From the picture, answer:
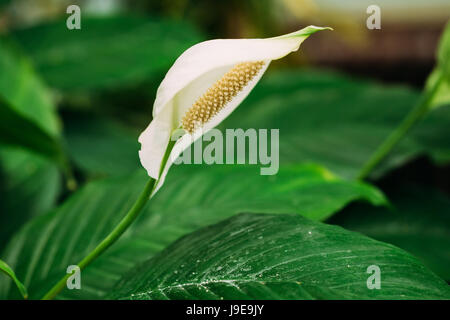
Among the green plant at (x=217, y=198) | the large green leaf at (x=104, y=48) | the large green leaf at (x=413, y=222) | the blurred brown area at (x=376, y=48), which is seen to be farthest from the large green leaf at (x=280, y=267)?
the blurred brown area at (x=376, y=48)

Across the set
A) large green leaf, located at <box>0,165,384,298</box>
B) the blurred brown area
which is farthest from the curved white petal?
the blurred brown area

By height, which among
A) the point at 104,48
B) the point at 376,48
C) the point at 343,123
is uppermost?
the point at 376,48

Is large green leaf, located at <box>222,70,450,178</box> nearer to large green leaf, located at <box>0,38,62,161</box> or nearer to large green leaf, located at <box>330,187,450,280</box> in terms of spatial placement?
large green leaf, located at <box>330,187,450,280</box>

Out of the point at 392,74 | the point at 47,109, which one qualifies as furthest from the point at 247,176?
the point at 392,74

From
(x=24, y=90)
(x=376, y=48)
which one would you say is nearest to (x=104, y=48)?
(x=24, y=90)

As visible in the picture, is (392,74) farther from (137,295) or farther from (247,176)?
(137,295)

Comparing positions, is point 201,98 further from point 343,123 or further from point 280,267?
point 343,123
